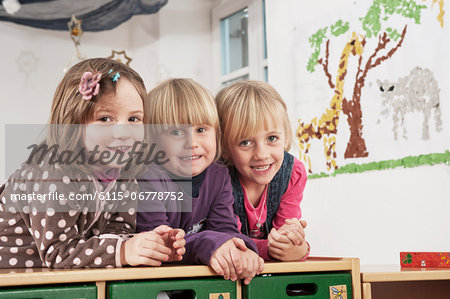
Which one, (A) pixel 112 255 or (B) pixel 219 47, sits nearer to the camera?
(A) pixel 112 255

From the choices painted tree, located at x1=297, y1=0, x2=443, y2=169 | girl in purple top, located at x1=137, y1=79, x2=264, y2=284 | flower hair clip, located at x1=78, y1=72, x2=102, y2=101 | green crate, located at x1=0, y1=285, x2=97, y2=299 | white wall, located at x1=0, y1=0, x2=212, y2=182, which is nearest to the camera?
green crate, located at x1=0, y1=285, x2=97, y2=299

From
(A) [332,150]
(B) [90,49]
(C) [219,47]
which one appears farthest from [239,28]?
(A) [332,150]

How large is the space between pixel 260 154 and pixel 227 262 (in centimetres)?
42

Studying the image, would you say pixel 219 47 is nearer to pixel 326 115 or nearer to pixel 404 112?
pixel 326 115

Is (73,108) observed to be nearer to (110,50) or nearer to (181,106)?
(181,106)

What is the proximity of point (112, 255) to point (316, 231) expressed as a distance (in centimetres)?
163

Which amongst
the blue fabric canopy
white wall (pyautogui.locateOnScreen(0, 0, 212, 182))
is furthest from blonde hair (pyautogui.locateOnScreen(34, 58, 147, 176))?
white wall (pyautogui.locateOnScreen(0, 0, 212, 182))

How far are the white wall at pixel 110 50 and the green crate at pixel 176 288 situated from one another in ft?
8.51

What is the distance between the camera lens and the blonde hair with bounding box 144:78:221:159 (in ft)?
3.65

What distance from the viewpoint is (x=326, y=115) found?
2.30 metres

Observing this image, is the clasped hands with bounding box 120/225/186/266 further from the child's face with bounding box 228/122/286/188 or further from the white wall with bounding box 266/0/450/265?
the white wall with bounding box 266/0/450/265

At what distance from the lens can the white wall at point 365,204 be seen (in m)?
1.79

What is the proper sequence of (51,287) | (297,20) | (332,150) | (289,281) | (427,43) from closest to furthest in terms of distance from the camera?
(51,287) → (289,281) → (427,43) → (332,150) → (297,20)

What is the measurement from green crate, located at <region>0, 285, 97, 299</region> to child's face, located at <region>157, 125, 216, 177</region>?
42cm
